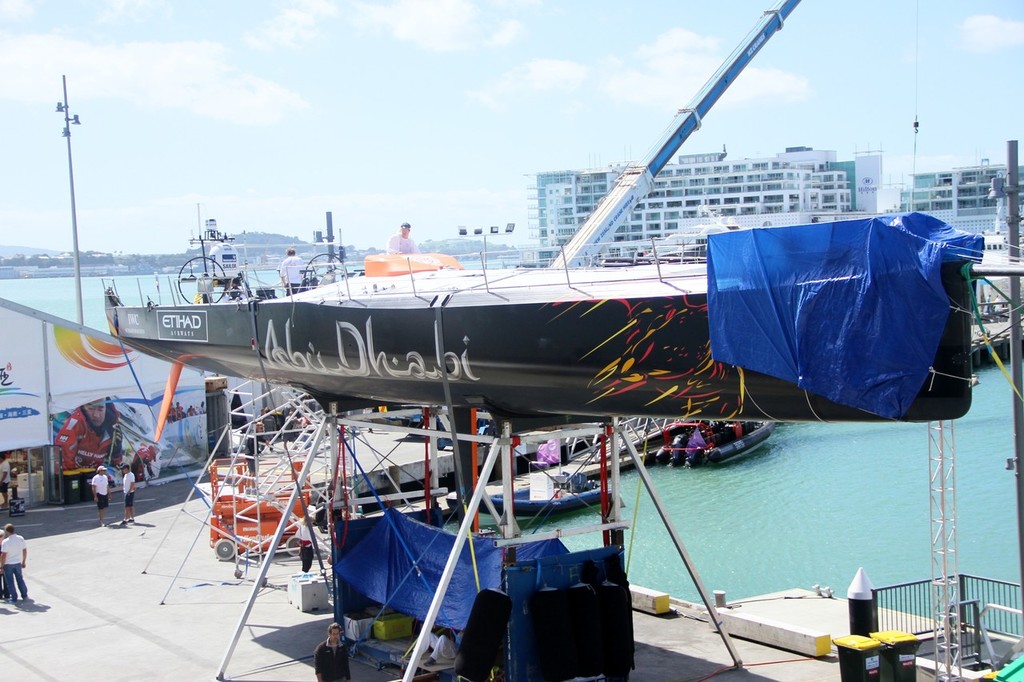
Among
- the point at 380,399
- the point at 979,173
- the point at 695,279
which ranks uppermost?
the point at 979,173

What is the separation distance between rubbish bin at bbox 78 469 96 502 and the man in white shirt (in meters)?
11.2

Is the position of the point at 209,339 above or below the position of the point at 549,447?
above

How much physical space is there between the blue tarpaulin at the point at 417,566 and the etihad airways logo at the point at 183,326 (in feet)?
13.0

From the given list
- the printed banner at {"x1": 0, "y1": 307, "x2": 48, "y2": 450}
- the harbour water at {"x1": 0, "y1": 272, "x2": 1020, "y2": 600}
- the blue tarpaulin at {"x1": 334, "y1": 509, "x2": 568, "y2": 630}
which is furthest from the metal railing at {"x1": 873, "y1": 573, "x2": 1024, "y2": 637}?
the printed banner at {"x1": 0, "y1": 307, "x2": 48, "y2": 450}

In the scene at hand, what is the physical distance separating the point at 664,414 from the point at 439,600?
10.3 ft

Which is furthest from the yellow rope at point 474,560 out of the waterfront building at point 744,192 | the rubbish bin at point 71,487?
the waterfront building at point 744,192

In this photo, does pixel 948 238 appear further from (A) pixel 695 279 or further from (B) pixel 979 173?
(B) pixel 979 173

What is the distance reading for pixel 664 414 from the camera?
10539 millimetres

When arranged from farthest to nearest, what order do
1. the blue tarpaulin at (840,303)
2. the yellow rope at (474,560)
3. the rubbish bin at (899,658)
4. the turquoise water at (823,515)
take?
the turquoise water at (823,515)
the yellow rope at (474,560)
the rubbish bin at (899,658)
the blue tarpaulin at (840,303)

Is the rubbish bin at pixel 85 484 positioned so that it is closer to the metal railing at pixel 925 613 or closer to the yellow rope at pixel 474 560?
the yellow rope at pixel 474 560

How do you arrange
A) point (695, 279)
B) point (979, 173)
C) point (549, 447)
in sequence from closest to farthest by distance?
point (695, 279) < point (549, 447) < point (979, 173)

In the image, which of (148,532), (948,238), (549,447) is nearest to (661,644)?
(948,238)

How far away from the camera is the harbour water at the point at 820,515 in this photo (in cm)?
2322

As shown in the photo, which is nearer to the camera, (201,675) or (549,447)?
(201,675)
